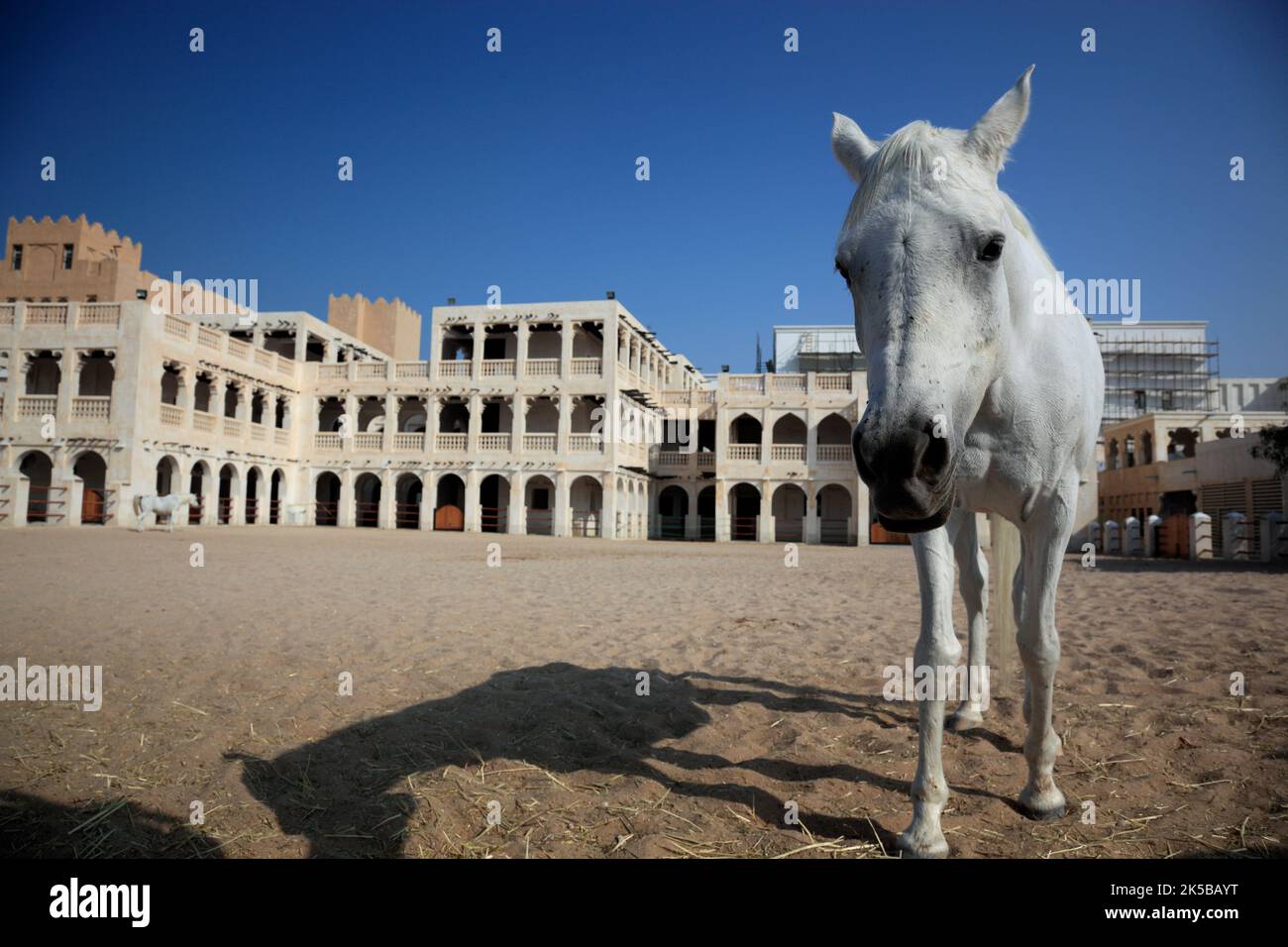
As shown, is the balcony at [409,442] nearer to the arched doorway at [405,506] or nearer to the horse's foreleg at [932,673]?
the arched doorway at [405,506]

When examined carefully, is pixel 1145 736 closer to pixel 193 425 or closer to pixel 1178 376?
pixel 193 425

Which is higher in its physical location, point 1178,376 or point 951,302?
point 1178,376

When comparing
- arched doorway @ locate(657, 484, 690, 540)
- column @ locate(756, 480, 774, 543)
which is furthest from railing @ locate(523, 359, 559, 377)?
column @ locate(756, 480, 774, 543)

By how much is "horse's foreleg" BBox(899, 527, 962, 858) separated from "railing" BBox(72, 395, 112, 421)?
105 ft

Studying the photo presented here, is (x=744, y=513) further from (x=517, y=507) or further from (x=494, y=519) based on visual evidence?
(x=494, y=519)

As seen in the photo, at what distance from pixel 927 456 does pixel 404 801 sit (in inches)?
101

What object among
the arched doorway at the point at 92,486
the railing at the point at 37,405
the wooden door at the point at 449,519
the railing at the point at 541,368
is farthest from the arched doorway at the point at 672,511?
the railing at the point at 37,405

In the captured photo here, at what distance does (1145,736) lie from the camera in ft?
11.7

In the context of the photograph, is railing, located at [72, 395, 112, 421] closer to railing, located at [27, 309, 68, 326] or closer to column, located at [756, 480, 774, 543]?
railing, located at [27, 309, 68, 326]

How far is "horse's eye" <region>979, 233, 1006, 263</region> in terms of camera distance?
1.89 metres

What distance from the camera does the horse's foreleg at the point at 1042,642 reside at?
2662 mm

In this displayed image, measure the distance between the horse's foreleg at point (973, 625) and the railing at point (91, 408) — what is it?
31630 mm

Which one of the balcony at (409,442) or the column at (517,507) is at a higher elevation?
the balcony at (409,442)
